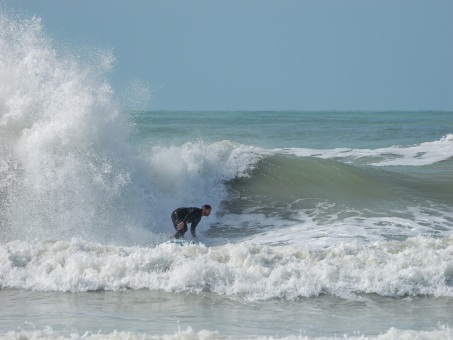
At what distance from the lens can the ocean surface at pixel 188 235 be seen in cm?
797

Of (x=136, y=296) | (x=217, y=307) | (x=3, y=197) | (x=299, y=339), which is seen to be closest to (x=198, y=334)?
(x=299, y=339)

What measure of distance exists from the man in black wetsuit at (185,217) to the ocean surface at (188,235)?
0.72 meters

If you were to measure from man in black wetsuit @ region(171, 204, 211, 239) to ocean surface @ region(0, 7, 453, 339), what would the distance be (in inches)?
28.4

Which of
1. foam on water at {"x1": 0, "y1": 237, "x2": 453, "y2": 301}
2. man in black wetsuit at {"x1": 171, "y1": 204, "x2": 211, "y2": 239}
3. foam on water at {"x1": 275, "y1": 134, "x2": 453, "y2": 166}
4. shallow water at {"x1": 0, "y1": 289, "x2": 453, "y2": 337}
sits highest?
foam on water at {"x1": 275, "y1": 134, "x2": 453, "y2": 166}

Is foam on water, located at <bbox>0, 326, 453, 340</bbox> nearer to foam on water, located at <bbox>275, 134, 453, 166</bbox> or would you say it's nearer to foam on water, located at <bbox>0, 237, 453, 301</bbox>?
foam on water, located at <bbox>0, 237, 453, 301</bbox>

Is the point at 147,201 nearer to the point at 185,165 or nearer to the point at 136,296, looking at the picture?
the point at 185,165

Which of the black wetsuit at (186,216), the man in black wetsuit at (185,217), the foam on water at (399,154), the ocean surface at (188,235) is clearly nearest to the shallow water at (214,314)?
the ocean surface at (188,235)

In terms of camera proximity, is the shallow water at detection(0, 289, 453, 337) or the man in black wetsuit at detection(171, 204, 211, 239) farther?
the man in black wetsuit at detection(171, 204, 211, 239)

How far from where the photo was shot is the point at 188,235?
1325cm

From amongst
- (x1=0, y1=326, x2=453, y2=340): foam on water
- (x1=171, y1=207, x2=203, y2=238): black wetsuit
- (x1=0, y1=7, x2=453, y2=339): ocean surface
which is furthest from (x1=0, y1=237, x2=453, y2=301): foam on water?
(x1=0, y1=326, x2=453, y2=340): foam on water

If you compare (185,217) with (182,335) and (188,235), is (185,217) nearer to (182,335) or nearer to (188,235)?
(188,235)

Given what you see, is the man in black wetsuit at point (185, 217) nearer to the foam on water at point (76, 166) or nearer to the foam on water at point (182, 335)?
the foam on water at point (76, 166)

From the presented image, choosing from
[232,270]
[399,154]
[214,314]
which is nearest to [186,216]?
[232,270]

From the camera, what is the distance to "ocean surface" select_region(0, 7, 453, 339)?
797 centimetres
